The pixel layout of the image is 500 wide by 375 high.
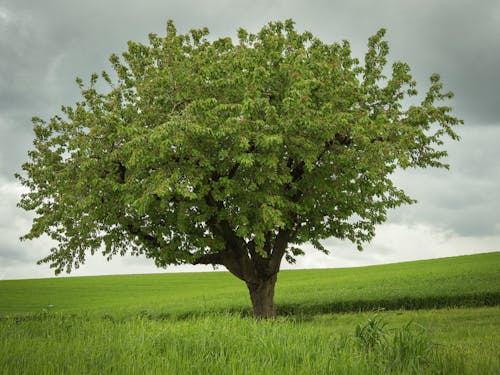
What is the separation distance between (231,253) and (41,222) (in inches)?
356

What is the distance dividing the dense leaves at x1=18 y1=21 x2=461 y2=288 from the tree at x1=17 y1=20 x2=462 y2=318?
0.24ft

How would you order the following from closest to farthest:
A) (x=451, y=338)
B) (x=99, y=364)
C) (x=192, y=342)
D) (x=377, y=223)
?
1. (x=99, y=364)
2. (x=192, y=342)
3. (x=451, y=338)
4. (x=377, y=223)

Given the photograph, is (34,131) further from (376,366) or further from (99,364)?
(376,366)

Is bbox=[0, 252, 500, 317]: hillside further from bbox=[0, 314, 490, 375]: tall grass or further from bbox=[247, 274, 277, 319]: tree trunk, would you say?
bbox=[0, 314, 490, 375]: tall grass

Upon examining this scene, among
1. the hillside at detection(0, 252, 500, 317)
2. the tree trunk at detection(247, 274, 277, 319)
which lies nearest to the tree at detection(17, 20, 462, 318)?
the tree trunk at detection(247, 274, 277, 319)

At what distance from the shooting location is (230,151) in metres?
19.0

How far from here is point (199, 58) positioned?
63.0ft

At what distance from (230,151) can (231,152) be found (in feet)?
2.96

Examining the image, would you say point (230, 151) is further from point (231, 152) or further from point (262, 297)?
point (262, 297)

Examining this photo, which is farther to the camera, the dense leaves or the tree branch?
the tree branch

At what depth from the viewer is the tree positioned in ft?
57.4

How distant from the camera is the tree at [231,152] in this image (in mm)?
17500

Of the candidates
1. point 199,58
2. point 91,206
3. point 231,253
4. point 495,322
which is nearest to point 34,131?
point 91,206

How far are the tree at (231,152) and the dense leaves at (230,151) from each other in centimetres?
7
